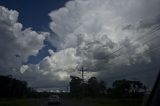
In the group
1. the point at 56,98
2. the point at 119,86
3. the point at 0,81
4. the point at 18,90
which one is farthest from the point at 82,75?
the point at 18,90

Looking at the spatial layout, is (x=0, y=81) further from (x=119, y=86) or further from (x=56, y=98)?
(x=56, y=98)

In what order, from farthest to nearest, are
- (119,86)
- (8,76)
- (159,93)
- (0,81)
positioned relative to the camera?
(8,76) < (0,81) < (119,86) < (159,93)

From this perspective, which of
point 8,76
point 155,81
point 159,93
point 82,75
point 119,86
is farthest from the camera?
point 8,76

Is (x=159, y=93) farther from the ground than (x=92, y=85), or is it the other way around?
(x=92, y=85)

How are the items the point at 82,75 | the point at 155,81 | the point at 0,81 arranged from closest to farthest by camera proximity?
the point at 155,81
the point at 82,75
the point at 0,81

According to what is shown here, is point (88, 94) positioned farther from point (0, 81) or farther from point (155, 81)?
point (155, 81)

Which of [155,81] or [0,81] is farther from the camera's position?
[0,81]

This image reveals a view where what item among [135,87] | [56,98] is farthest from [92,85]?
[56,98]

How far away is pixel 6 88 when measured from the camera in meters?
172

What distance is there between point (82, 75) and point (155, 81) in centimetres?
10068

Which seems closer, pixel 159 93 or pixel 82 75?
pixel 159 93

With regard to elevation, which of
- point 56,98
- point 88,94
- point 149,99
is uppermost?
point 88,94

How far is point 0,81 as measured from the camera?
546 ft

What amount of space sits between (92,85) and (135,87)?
725 inches
